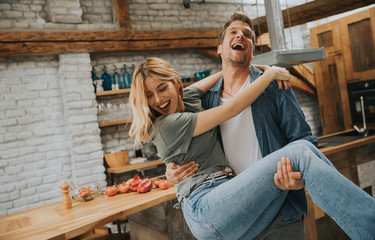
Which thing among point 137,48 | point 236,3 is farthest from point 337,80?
point 137,48

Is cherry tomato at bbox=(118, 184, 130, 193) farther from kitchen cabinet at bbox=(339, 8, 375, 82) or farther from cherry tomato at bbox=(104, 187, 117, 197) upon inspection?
kitchen cabinet at bbox=(339, 8, 375, 82)

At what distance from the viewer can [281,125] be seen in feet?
5.64

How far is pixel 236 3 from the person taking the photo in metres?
6.55

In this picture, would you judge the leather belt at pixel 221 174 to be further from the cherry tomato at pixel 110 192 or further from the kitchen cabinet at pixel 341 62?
the kitchen cabinet at pixel 341 62

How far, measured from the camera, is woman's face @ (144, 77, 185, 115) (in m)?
1.73

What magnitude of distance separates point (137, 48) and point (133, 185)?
2953mm

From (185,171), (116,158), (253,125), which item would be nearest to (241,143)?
(253,125)

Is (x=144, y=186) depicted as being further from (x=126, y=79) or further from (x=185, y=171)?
(x=126, y=79)

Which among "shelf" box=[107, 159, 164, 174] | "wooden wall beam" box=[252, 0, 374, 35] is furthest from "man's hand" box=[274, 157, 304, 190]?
"wooden wall beam" box=[252, 0, 374, 35]

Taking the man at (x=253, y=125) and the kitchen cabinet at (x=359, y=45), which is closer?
the man at (x=253, y=125)

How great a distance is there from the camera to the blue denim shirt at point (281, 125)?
5.25ft

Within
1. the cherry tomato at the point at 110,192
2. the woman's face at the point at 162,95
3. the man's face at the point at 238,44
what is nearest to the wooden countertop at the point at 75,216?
the cherry tomato at the point at 110,192

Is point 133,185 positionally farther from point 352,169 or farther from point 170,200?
point 352,169

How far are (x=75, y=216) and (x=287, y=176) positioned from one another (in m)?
1.58
